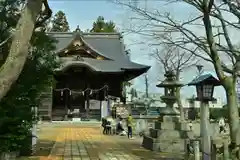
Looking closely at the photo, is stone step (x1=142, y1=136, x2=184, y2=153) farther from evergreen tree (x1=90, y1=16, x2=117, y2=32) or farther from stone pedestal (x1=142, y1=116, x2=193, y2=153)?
evergreen tree (x1=90, y1=16, x2=117, y2=32)

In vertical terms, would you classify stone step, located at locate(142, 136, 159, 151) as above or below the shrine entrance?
below

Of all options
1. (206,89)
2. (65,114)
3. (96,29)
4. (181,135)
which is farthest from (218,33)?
(96,29)

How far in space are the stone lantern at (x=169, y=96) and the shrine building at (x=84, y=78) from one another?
73.6 ft

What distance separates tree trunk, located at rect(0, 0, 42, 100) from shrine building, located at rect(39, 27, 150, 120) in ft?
104

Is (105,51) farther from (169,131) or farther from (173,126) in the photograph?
(169,131)

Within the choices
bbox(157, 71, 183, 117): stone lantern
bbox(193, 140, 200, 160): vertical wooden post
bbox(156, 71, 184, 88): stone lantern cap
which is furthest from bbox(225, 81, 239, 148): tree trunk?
bbox(156, 71, 184, 88): stone lantern cap

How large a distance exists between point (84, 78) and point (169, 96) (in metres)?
25.9

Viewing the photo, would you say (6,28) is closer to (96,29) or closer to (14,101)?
(14,101)

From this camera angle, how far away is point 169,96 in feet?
55.5

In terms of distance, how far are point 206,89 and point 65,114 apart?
1193 inches

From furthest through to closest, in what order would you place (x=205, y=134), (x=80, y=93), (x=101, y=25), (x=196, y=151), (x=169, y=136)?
(x=101, y=25) < (x=80, y=93) < (x=169, y=136) < (x=205, y=134) < (x=196, y=151)

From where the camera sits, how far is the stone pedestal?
50.7 ft

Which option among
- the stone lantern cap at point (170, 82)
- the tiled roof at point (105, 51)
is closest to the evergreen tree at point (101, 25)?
the tiled roof at point (105, 51)

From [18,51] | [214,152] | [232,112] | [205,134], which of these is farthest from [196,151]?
[18,51]
